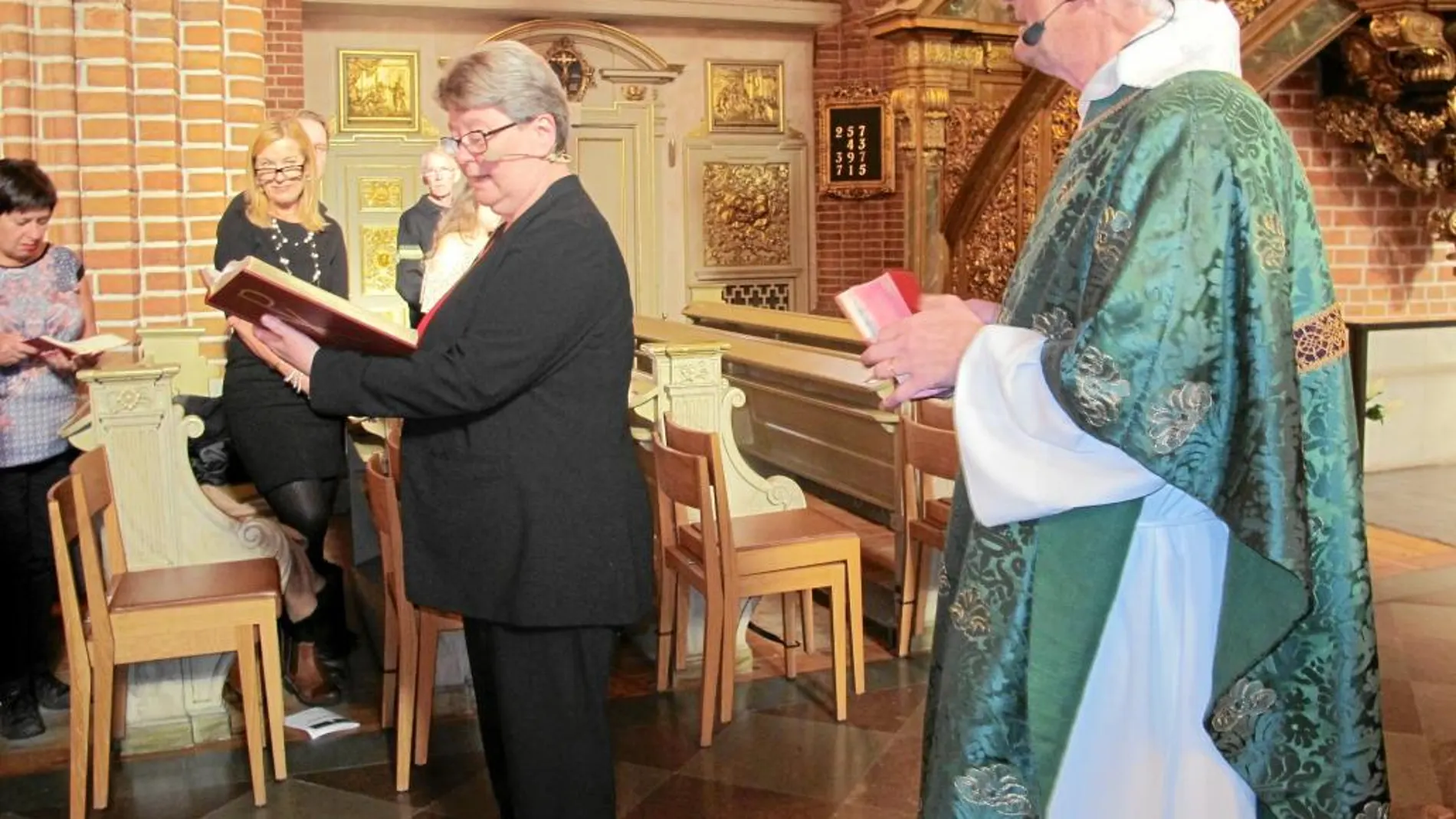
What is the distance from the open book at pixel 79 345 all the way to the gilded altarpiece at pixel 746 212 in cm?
795

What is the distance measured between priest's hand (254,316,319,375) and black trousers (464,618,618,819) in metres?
0.58

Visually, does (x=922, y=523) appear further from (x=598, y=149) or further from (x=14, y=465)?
(x=598, y=149)

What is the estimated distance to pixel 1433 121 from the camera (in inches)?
255

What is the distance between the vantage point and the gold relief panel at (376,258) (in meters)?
10.8

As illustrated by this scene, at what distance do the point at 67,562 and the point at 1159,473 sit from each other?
9.18 ft

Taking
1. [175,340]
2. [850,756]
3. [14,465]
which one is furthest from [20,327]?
[850,756]

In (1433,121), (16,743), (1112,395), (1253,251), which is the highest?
(1433,121)

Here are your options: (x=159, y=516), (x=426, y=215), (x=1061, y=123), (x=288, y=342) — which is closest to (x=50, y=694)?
(x=159, y=516)

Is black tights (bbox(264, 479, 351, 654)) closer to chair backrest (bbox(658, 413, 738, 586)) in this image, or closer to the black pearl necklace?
the black pearl necklace

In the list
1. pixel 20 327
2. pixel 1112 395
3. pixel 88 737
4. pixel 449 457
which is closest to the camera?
pixel 1112 395

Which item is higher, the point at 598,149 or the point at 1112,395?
the point at 598,149

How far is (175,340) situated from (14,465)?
3.43 ft

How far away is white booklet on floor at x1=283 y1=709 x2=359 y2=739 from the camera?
14.3 ft

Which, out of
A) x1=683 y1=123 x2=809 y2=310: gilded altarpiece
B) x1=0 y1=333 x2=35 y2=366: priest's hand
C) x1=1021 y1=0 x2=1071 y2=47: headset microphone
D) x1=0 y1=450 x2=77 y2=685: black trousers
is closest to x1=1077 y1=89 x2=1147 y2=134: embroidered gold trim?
x1=1021 y1=0 x2=1071 y2=47: headset microphone
